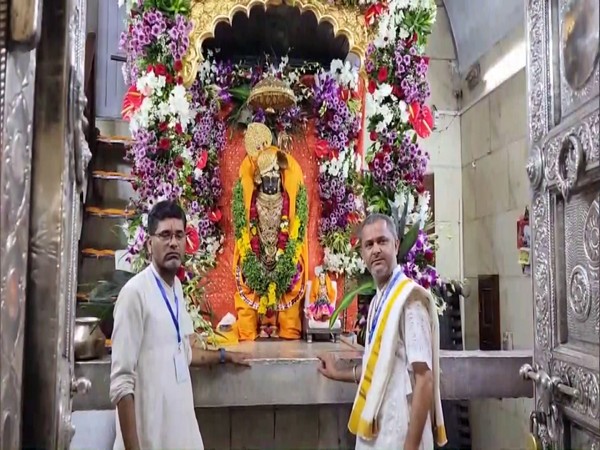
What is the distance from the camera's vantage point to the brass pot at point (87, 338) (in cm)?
303

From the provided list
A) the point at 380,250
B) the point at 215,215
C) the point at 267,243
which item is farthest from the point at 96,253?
the point at 380,250

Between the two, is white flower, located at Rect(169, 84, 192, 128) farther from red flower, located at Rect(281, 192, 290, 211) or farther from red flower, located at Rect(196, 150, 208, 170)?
red flower, located at Rect(281, 192, 290, 211)

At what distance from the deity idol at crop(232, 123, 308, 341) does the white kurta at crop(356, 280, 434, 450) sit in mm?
2242

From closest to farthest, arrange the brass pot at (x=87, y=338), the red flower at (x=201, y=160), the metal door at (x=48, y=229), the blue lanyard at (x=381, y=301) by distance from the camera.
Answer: the metal door at (x=48, y=229)
the blue lanyard at (x=381, y=301)
the brass pot at (x=87, y=338)
the red flower at (x=201, y=160)

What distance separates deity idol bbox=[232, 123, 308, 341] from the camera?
14.6ft

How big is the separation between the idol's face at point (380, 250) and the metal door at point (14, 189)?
1309 millimetres

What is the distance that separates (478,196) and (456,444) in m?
2.16


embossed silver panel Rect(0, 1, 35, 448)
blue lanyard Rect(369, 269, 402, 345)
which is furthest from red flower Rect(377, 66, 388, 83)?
embossed silver panel Rect(0, 1, 35, 448)

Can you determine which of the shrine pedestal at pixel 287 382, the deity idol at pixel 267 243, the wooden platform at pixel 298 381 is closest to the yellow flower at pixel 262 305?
the deity idol at pixel 267 243

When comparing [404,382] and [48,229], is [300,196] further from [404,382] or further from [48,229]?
[48,229]

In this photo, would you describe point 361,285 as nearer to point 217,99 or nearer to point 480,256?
point 217,99

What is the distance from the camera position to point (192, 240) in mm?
3619

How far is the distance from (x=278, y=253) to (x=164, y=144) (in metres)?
1.34

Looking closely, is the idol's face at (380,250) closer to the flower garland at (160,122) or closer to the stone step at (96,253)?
the flower garland at (160,122)
